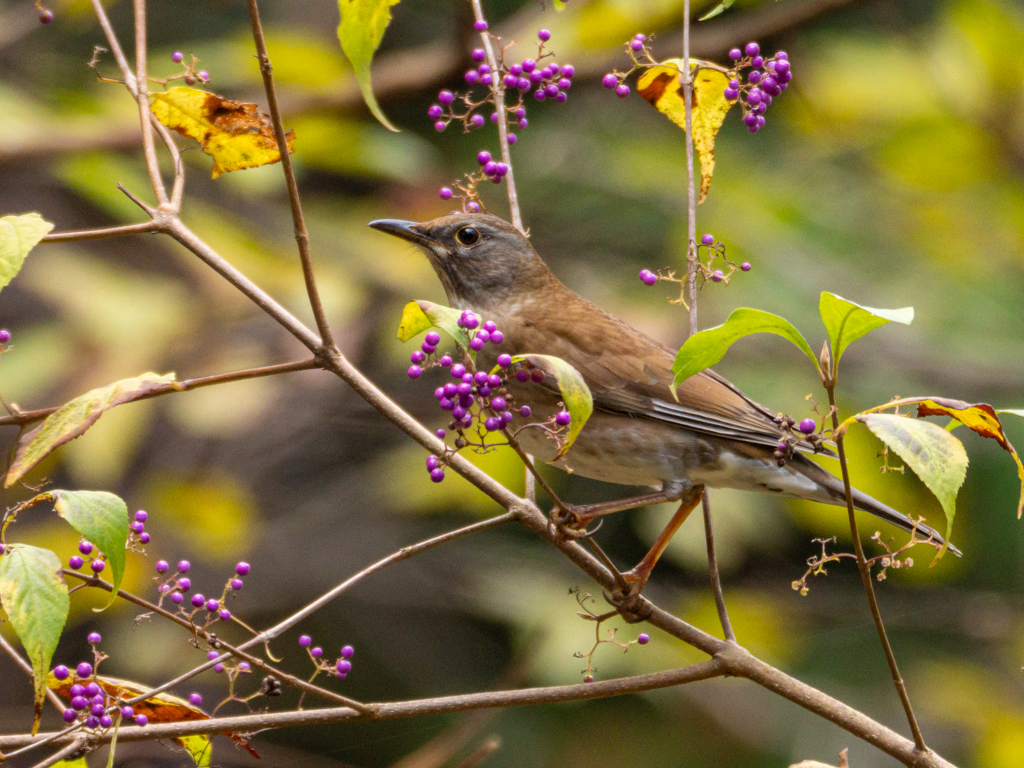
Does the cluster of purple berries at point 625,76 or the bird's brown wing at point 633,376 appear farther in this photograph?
the bird's brown wing at point 633,376

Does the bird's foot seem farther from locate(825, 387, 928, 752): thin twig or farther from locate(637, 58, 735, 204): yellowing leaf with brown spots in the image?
locate(637, 58, 735, 204): yellowing leaf with brown spots

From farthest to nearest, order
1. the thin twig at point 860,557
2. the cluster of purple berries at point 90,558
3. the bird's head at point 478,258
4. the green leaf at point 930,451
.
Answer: the bird's head at point 478,258, the cluster of purple berries at point 90,558, the thin twig at point 860,557, the green leaf at point 930,451

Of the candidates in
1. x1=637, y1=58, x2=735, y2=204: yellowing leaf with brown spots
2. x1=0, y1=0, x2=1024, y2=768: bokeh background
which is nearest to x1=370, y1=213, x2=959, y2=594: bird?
x1=637, y1=58, x2=735, y2=204: yellowing leaf with brown spots

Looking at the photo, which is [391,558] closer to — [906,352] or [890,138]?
[906,352]

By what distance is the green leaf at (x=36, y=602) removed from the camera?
159 centimetres

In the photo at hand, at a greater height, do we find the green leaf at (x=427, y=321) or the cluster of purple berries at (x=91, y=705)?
the green leaf at (x=427, y=321)

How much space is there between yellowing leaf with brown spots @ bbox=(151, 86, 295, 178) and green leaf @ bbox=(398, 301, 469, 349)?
2.20ft

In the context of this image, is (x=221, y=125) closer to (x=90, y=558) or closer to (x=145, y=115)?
(x=145, y=115)

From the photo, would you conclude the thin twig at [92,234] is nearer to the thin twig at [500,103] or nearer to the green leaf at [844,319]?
the thin twig at [500,103]

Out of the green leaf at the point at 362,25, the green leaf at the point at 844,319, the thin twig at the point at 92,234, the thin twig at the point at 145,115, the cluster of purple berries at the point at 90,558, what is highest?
the green leaf at the point at 362,25

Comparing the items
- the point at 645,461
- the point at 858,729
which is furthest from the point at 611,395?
the point at 858,729

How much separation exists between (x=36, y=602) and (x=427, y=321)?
76cm

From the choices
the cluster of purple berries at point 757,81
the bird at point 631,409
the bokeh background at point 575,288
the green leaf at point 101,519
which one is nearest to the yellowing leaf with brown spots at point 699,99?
the cluster of purple berries at point 757,81

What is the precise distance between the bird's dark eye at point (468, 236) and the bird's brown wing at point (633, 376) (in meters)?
0.31
